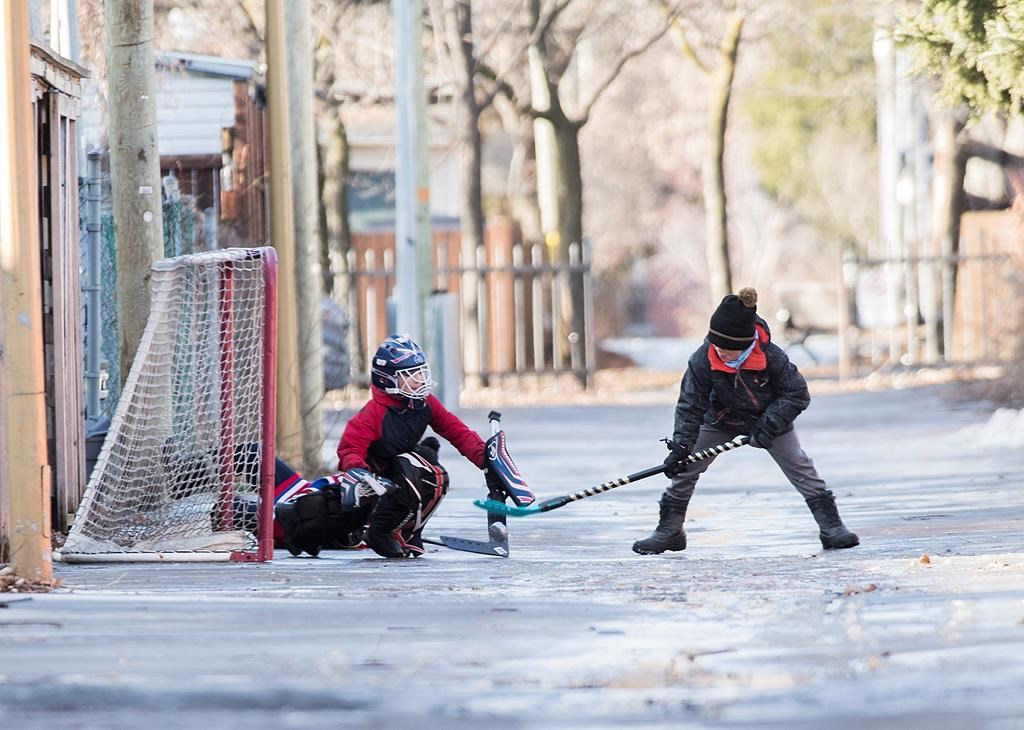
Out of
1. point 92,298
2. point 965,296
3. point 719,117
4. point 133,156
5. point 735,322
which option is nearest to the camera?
point 735,322

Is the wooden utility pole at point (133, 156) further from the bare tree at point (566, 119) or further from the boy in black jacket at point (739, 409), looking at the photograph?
the bare tree at point (566, 119)

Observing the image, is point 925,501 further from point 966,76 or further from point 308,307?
point 308,307

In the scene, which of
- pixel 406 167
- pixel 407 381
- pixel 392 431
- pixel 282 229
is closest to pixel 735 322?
pixel 407 381

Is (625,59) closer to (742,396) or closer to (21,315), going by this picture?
(742,396)

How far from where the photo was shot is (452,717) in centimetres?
543

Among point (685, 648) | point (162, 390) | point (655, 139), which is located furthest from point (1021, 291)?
point (655, 139)

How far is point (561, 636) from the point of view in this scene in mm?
6629

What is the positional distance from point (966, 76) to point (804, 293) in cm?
3539

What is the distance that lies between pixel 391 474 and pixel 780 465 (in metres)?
1.99

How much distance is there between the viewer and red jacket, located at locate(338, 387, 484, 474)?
9203mm

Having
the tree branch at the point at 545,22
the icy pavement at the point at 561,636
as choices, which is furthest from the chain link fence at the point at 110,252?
the tree branch at the point at 545,22

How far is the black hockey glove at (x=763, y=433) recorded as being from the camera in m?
9.12

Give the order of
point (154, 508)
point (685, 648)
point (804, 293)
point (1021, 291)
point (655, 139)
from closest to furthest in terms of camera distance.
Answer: point (685, 648) → point (154, 508) → point (1021, 291) → point (804, 293) → point (655, 139)

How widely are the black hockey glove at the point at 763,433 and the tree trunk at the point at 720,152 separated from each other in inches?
783
